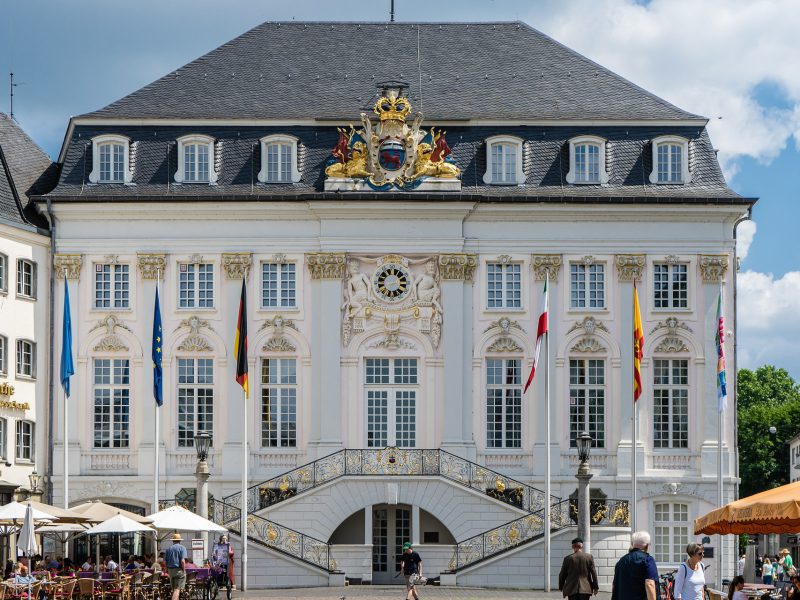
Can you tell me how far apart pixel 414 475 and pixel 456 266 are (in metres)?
7.04

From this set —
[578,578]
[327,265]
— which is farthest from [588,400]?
[578,578]

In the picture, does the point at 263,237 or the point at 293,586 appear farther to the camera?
the point at 263,237

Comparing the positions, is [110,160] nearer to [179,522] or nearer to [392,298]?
[392,298]

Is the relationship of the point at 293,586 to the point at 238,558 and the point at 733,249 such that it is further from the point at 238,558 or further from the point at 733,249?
the point at 733,249

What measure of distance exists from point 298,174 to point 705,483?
52.4ft

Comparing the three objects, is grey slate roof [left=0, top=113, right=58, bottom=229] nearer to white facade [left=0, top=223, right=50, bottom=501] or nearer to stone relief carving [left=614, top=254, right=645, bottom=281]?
white facade [left=0, top=223, right=50, bottom=501]

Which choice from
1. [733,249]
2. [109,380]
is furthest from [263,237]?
[733,249]

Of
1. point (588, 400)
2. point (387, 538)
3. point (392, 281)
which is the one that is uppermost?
point (392, 281)

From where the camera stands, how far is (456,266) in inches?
2244

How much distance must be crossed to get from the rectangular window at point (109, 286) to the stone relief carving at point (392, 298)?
274 inches

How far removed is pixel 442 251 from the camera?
57.1 metres

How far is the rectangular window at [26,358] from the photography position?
55.9m

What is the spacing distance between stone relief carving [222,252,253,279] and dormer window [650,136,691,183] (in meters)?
13.1

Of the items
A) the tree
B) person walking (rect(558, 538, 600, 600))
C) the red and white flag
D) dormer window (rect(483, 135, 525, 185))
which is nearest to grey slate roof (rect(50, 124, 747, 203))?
dormer window (rect(483, 135, 525, 185))
